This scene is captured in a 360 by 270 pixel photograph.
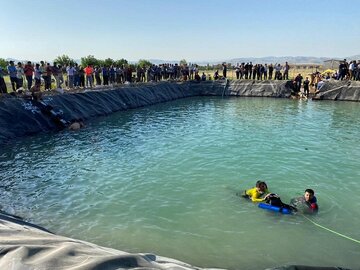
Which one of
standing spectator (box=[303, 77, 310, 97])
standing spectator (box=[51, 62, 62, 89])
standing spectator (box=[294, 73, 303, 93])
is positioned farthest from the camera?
standing spectator (box=[294, 73, 303, 93])

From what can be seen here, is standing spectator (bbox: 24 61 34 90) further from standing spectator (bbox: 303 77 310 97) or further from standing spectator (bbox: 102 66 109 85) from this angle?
standing spectator (bbox: 303 77 310 97)

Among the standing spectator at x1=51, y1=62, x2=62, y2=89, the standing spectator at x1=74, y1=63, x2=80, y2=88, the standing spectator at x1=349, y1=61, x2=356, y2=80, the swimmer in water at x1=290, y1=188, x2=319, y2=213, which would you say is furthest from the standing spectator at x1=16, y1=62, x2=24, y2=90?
the standing spectator at x1=349, y1=61, x2=356, y2=80

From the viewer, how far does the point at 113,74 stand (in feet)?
104

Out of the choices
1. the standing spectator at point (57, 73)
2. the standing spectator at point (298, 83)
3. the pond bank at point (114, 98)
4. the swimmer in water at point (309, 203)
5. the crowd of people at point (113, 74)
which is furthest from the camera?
the standing spectator at point (298, 83)

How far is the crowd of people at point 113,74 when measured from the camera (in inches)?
898

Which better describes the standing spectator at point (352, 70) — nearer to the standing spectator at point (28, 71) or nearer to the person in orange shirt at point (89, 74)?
the person in orange shirt at point (89, 74)

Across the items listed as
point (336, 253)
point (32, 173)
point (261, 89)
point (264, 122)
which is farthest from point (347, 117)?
point (32, 173)

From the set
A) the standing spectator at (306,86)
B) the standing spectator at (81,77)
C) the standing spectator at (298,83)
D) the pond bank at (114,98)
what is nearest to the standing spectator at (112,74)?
the pond bank at (114,98)

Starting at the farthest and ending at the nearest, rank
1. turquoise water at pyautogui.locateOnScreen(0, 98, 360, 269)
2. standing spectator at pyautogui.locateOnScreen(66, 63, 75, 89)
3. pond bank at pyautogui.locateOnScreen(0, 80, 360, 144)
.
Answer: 1. standing spectator at pyautogui.locateOnScreen(66, 63, 75, 89)
2. pond bank at pyautogui.locateOnScreen(0, 80, 360, 144)
3. turquoise water at pyautogui.locateOnScreen(0, 98, 360, 269)

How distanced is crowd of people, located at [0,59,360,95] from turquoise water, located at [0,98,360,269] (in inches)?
225

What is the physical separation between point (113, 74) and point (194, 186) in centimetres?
2177

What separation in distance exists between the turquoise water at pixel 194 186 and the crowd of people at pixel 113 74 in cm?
572

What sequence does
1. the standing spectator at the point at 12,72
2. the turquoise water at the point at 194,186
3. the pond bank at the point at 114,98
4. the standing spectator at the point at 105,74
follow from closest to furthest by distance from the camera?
the turquoise water at the point at 194,186, the pond bank at the point at 114,98, the standing spectator at the point at 12,72, the standing spectator at the point at 105,74

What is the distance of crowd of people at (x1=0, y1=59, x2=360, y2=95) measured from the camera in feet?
74.8
